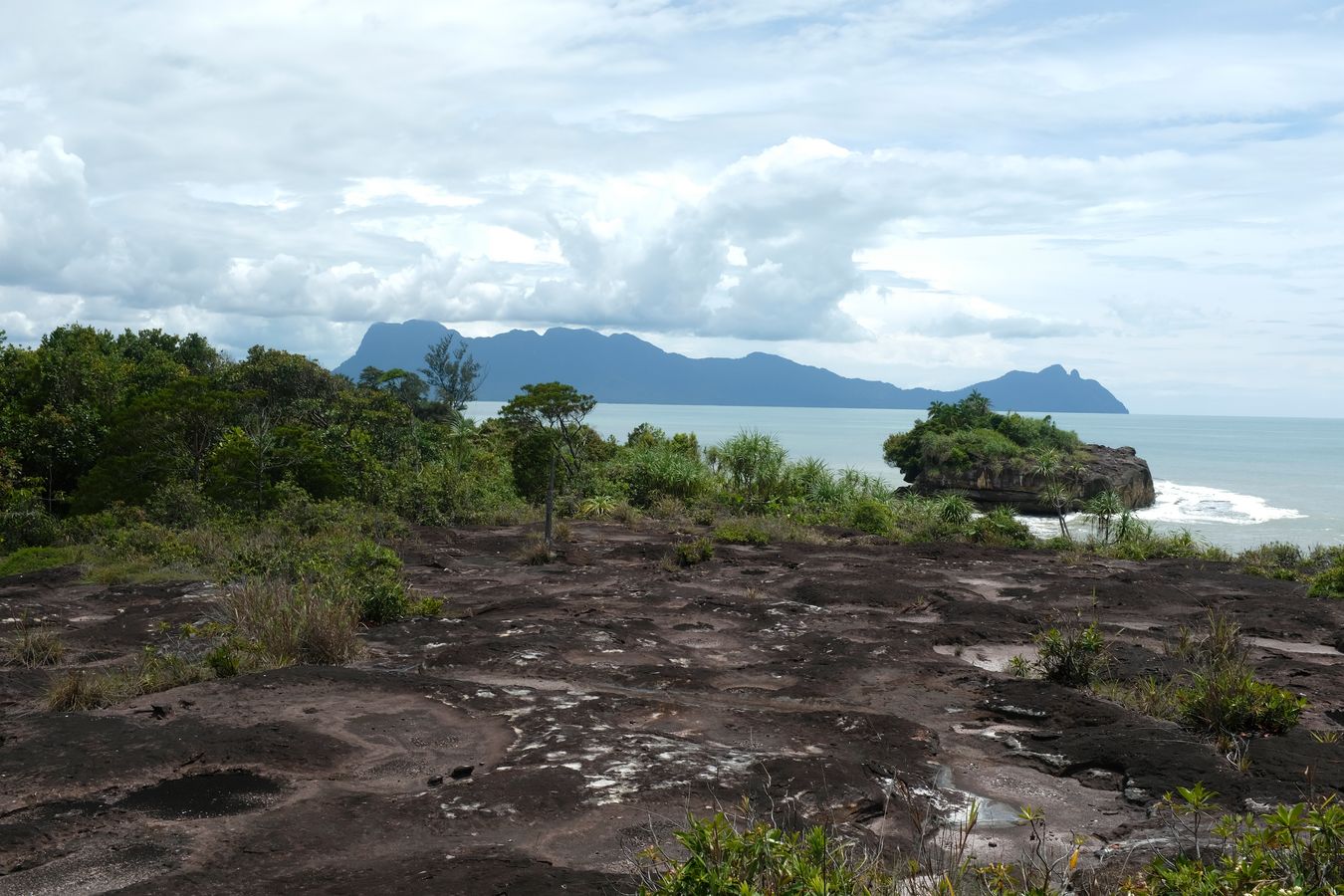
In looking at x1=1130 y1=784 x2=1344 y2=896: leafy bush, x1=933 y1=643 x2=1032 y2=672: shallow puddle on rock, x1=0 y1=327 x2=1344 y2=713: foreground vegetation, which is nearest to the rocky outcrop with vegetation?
x1=0 y1=327 x2=1344 y2=713: foreground vegetation

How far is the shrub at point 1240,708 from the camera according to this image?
7770mm

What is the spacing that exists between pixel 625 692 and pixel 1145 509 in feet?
177

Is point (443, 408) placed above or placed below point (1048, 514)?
above

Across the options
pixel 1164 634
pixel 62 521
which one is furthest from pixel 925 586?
pixel 62 521

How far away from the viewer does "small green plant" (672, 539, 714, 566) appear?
1819 cm

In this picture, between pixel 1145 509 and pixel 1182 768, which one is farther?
pixel 1145 509

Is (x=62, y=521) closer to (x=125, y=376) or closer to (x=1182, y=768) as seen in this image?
(x=125, y=376)

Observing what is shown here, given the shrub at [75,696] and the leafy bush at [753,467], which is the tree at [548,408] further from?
the shrub at [75,696]

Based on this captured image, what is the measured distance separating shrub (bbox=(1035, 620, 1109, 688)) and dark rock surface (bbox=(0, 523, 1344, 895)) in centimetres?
52

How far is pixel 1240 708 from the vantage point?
7.80 meters

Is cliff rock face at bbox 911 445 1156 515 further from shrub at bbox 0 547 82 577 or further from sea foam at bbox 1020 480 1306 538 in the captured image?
shrub at bbox 0 547 82 577

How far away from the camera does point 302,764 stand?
7.05 m

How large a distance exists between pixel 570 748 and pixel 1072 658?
5336 mm

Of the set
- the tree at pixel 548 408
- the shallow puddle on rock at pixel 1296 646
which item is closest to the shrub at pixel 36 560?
the tree at pixel 548 408
